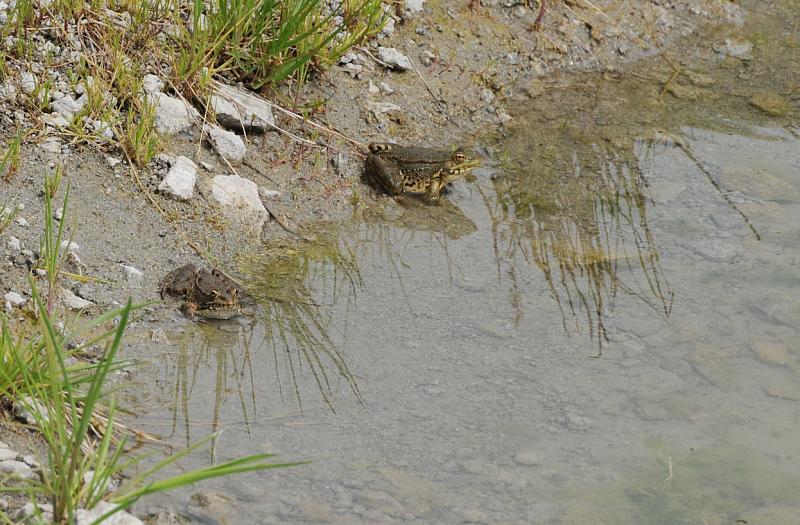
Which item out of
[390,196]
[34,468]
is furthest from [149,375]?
[390,196]

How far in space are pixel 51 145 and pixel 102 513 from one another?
3124 millimetres

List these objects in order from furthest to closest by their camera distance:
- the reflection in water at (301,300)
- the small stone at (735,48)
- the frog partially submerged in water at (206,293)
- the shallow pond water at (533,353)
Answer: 1. the small stone at (735,48)
2. the frog partially submerged in water at (206,293)
3. the reflection in water at (301,300)
4. the shallow pond water at (533,353)

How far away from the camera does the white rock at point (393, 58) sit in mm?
7629

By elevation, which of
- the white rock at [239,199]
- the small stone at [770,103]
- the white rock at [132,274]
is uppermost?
the small stone at [770,103]

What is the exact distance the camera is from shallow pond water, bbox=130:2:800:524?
4.23 meters

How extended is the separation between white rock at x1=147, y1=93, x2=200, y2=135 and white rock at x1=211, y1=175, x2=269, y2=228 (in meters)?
0.48

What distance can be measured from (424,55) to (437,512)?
15.7 feet

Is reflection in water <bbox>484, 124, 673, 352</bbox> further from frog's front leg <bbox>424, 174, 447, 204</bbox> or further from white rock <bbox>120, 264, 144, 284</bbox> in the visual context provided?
white rock <bbox>120, 264, 144, 284</bbox>

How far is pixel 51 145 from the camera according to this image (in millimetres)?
5848

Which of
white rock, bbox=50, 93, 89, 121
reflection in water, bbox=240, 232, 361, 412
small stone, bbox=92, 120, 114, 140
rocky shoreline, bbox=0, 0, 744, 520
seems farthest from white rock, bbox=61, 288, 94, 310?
white rock, bbox=50, 93, 89, 121

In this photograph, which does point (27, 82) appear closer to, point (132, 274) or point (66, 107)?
point (66, 107)

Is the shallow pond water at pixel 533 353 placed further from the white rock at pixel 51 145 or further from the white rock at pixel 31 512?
the white rock at pixel 51 145

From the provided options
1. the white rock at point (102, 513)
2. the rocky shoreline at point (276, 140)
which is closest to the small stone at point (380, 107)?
the rocky shoreline at point (276, 140)

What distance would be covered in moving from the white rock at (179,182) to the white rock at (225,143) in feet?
1.28
